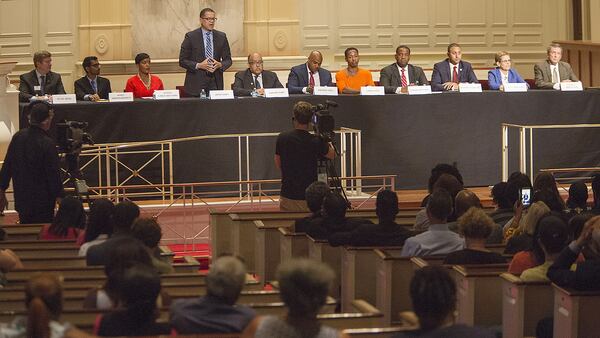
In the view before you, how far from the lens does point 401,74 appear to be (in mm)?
13898

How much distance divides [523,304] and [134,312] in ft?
7.04

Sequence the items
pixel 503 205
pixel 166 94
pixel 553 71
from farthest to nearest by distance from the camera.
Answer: pixel 553 71
pixel 166 94
pixel 503 205

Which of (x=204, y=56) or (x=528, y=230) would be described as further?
(x=204, y=56)

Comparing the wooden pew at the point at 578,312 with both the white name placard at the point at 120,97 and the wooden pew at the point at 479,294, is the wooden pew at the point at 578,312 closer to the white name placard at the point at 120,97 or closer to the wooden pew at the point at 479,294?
the wooden pew at the point at 479,294

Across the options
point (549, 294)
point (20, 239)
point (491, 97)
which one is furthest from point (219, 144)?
point (549, 294)

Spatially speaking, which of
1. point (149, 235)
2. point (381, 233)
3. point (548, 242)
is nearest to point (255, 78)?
point (381, 233)

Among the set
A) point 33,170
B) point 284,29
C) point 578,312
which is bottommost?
point 578,312

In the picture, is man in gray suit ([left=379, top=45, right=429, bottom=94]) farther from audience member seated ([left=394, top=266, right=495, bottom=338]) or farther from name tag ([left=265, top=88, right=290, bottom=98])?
audience member seated ([left=394, top=266, right=495, bottom=338])

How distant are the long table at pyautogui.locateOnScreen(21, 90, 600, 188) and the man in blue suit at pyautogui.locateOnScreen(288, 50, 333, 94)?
865mm

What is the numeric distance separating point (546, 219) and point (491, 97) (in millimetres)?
7248

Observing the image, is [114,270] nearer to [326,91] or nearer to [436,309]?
[436,309]

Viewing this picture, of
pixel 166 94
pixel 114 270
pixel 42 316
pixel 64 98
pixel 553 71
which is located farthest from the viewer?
pixel 553 71

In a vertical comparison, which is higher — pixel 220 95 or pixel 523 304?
pixel 220 95

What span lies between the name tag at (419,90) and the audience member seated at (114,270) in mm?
7999
